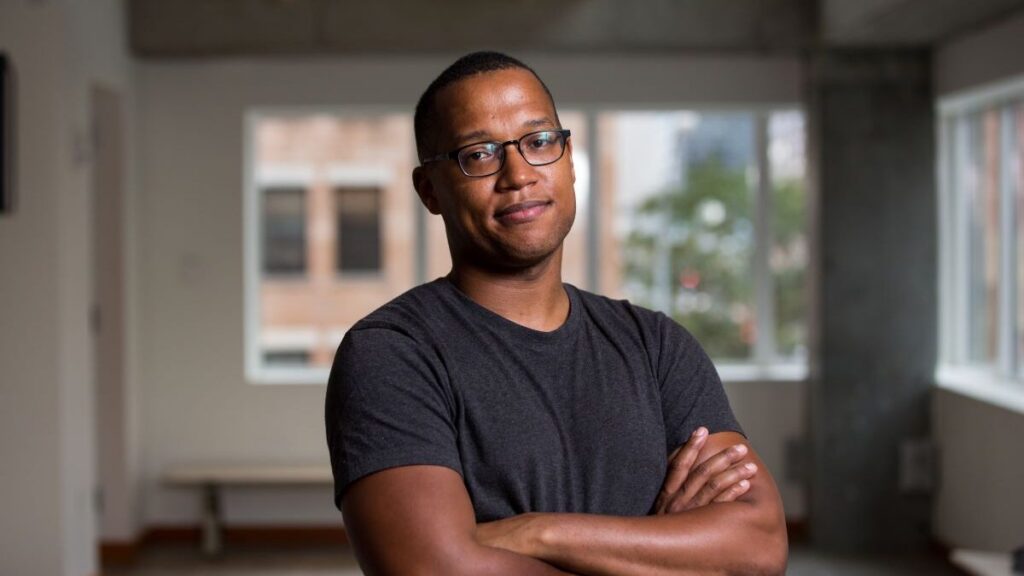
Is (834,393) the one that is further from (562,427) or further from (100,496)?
(562,427)

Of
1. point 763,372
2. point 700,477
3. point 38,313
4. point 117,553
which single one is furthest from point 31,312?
point 700,477

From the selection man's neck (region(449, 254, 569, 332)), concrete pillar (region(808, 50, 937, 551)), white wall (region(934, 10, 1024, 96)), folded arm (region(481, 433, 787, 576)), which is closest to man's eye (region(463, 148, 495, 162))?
man's neck (region(449, 254, 569, 332))

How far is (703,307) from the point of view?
6.97 metres

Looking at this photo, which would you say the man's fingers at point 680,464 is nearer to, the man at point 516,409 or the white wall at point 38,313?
the man at point 516,409

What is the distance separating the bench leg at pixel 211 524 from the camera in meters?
6.46

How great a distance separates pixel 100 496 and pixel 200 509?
27.0 inches

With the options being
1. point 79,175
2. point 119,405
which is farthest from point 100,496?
point 79,175

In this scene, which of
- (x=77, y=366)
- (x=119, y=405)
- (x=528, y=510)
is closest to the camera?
(x=528, y=510)

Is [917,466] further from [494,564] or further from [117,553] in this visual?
A: [494,564]

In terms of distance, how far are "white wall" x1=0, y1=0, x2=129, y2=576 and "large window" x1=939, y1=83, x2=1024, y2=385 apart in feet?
12.9

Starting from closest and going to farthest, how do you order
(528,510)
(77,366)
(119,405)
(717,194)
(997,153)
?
(528,510)
(77,366)
(997,153)
(119,405)
(717,194)

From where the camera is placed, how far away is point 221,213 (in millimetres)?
6637

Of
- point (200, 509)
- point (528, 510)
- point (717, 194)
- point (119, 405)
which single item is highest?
point (717, 194)

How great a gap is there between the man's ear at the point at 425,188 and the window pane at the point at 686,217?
5.19 m
